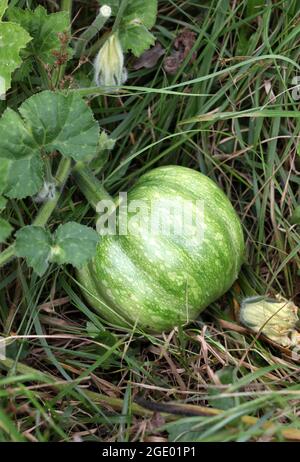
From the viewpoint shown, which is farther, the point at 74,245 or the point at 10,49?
the point at 10,49

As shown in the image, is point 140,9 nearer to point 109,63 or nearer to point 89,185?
point 109,63

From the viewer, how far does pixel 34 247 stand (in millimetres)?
2094

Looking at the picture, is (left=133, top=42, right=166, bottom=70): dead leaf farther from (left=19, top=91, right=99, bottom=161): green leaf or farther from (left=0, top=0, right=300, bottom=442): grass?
(left=19, top=91, right=99, bottom=161): green leaf

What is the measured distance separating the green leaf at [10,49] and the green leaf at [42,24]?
0.15 m

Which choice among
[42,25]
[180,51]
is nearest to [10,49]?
[42,25]

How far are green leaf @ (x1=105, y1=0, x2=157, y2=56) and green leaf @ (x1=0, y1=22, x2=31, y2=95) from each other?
0.46 metres

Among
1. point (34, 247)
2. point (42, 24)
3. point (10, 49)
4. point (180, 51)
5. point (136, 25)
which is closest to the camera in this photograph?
point (34, 247)

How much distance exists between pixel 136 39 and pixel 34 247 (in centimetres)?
96

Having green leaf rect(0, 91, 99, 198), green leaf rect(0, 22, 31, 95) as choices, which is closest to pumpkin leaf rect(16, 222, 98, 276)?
green leaf rect(0, 91, 99, 198)

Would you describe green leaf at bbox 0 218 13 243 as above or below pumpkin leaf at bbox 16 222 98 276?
above

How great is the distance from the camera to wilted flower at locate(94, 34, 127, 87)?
2363mm

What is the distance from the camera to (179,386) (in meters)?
2.36

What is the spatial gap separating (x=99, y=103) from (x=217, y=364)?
1.12 m

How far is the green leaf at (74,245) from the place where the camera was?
2.10m
